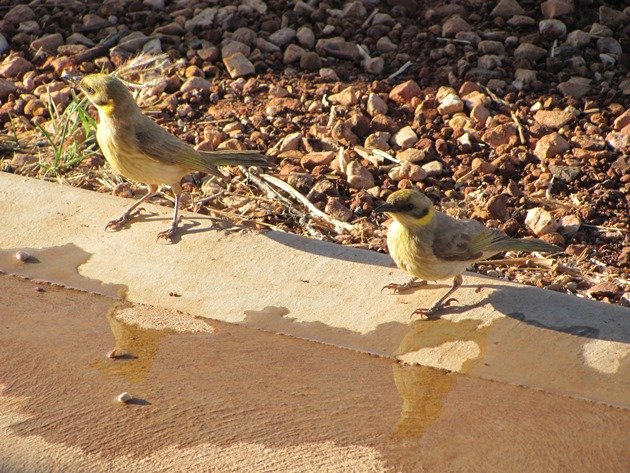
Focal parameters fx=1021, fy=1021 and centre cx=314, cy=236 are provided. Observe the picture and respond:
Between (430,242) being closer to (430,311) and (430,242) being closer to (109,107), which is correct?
(430,311)

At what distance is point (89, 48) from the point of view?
8.99 meters

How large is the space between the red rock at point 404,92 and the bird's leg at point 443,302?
8.45 ft

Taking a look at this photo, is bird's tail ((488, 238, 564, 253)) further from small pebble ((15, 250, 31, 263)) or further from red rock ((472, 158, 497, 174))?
small pebble ((15, 250, 31, 263))

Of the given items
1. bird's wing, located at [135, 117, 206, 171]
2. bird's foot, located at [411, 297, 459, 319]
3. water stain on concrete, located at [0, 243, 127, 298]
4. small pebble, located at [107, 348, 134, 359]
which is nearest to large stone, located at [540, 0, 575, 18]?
bird's wing, located at [135, 117, 206, 171]

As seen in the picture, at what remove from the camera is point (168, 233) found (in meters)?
6.18

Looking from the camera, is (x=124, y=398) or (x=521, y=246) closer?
(x=124, y=398)

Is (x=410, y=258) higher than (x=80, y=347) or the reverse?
higher

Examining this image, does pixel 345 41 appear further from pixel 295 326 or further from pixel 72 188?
pixel 295 326

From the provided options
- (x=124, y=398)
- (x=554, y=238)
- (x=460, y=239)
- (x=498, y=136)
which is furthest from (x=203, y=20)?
(x=124, y=398)

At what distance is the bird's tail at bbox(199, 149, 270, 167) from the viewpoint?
6.61m

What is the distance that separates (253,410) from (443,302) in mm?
1337

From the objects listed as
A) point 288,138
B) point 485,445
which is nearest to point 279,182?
point 288,138

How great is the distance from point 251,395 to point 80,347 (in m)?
1.04

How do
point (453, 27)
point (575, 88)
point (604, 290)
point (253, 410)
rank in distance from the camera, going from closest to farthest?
point (253, 410) → point (604, 290) → point (575, 88) → point (453, 27)
